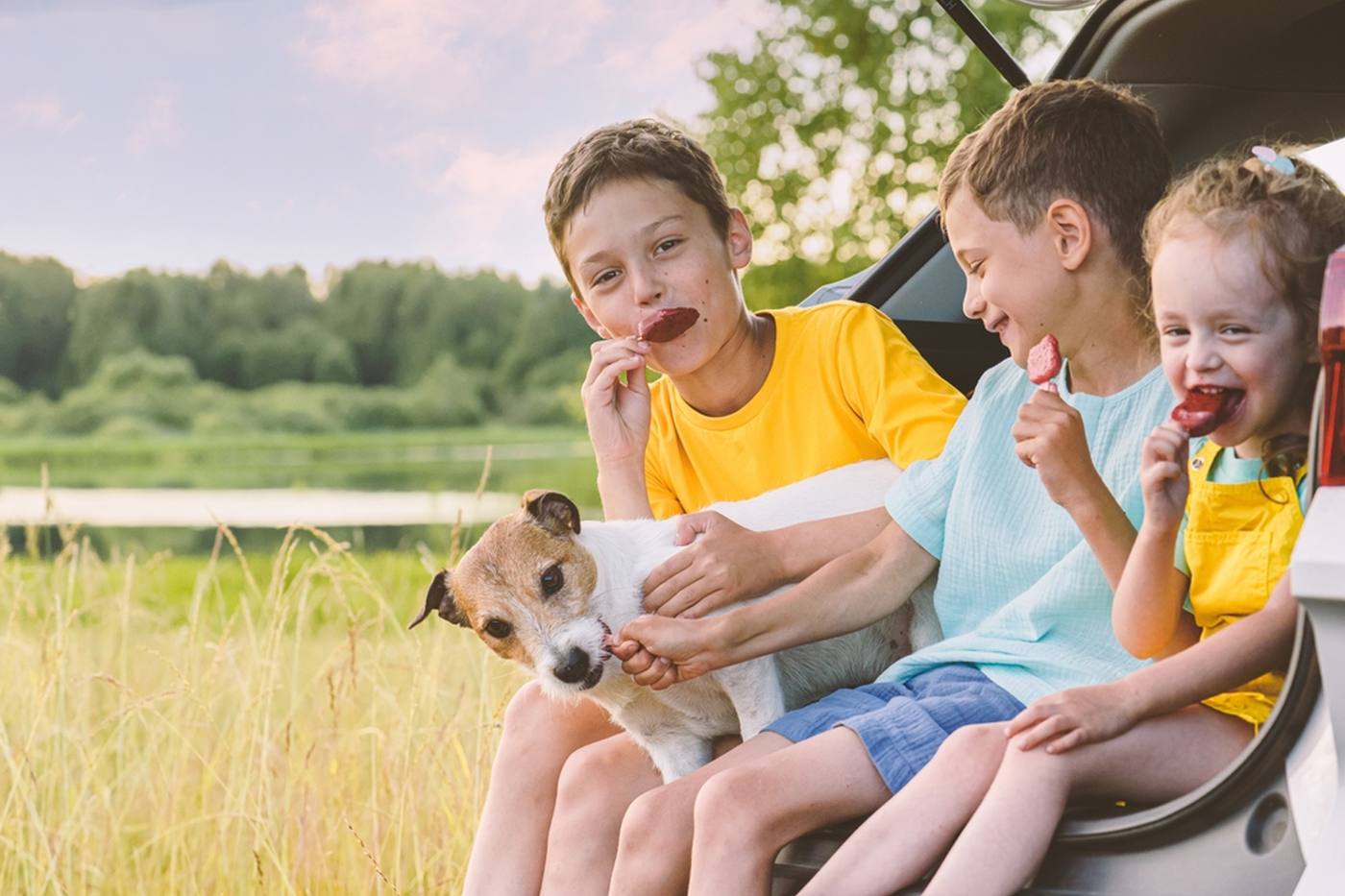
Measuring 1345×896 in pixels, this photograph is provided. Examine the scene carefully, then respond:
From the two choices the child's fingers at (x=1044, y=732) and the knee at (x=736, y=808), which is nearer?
the child's fingers at (x=1044, y=732)

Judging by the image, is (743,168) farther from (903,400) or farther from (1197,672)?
(1197,672)

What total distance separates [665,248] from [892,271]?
2.12ft

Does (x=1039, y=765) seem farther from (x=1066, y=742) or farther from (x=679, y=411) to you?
(x=679, y=411)

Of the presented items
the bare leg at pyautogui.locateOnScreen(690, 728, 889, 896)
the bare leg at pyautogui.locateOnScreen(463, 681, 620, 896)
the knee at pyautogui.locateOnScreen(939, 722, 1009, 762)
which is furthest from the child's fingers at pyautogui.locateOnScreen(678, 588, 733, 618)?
the knee at pyautogui.locateOnScreen(939, 722, 1009, 762)

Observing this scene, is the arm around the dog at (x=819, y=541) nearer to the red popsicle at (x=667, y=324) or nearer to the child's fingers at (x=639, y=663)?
the child's fingers at (x=639, y=663)

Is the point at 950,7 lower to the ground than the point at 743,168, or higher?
lower

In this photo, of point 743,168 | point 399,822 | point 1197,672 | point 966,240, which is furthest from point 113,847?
point 743,168

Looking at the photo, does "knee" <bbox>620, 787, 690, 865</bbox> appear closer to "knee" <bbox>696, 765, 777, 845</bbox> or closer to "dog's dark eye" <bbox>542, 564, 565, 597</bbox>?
"knee" <bbox>696, 765, 777, 845</bbox>

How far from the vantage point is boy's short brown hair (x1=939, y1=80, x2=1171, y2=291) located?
2.27 metres

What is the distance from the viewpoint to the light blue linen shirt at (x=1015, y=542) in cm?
211

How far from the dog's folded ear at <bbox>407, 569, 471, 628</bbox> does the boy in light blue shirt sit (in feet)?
1.17

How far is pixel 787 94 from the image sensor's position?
1341 centimetres

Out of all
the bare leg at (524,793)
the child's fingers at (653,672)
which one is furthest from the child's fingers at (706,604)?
the bare leg at (524,793)

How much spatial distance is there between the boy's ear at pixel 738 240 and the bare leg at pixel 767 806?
1175 millimetres
